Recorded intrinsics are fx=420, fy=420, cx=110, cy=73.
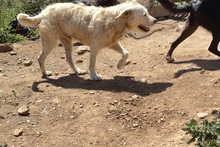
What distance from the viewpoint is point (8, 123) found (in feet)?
17.1

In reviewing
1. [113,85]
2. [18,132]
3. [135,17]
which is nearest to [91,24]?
[135,17]

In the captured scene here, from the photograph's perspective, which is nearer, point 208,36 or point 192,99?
point 192,99

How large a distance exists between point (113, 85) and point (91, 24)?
97 cm

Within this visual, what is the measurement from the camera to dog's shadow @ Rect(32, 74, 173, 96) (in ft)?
18.7

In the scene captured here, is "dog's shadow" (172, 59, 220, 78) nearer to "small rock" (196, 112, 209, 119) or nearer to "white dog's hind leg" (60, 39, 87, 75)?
"small rock" (196, 112, 209, 119)

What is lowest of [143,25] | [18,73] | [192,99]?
[18,73]

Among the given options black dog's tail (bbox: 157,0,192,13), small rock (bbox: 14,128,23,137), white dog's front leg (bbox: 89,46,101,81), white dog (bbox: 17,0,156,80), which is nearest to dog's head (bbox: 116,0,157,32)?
white dog (bbox: 17,0,156,80)

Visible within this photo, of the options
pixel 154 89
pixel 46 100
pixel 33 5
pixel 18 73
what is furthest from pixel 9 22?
pixel 154 89

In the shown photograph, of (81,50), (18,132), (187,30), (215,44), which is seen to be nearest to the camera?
(18,132)

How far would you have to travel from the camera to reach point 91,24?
6188 mm

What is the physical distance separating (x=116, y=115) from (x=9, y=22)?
4982mm

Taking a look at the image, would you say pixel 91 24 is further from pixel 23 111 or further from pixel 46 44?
pixel 23 111

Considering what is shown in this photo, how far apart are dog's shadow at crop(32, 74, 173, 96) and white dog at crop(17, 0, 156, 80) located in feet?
0.57

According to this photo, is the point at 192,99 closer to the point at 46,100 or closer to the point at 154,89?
the point at 154,89
